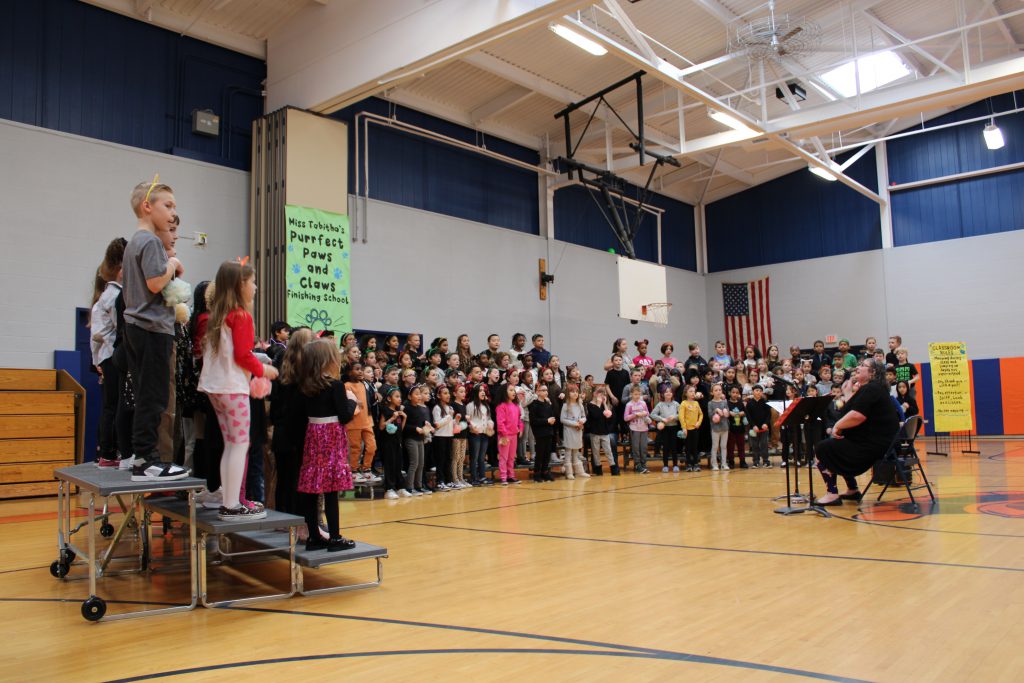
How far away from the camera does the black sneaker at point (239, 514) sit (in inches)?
140

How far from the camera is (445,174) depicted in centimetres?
1316

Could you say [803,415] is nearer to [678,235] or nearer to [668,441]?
[668,441]

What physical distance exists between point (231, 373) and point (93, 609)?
117 centimetres

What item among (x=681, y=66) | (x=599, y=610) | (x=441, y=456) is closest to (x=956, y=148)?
(x=681, y=66)

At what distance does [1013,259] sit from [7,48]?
56.9 ft

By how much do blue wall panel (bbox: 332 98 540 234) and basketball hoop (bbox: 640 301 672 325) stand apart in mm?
2898

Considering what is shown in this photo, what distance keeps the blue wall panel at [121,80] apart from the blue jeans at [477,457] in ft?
17.1

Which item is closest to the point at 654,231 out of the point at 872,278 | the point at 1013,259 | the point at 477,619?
the point at 872,278

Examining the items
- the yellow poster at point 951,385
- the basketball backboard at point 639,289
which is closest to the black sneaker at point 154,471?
the basketball backboard at point 639,289

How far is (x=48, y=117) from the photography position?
886 centimetres

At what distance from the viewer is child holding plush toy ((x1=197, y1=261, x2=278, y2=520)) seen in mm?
3609

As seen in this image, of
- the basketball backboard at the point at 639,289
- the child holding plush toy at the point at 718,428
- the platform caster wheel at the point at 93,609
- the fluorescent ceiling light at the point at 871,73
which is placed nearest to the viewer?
the platform caster wheel at the point at 93,609

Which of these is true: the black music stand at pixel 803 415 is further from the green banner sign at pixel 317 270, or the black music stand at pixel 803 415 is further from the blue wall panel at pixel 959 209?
the blue wall panel at pixel 959 209

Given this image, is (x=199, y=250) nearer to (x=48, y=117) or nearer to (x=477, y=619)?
(x=48, y=117)
